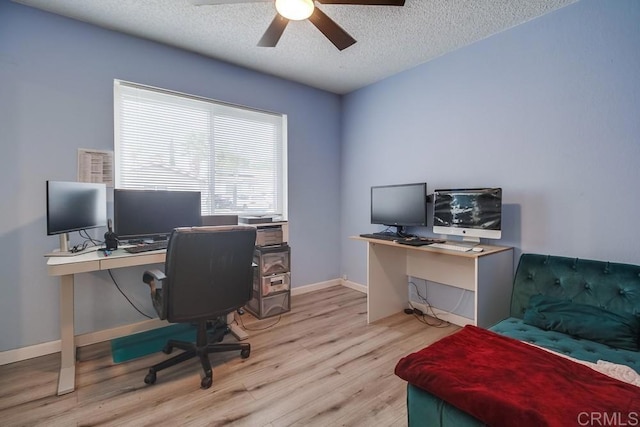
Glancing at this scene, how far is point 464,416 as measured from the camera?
109cm

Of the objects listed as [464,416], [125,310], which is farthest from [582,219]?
[125,310]

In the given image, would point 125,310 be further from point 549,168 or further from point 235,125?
point 549,168

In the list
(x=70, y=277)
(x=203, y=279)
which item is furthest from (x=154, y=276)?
(x=70, y=277)

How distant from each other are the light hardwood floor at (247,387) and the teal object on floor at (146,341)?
7cm

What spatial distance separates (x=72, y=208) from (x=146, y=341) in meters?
1.22

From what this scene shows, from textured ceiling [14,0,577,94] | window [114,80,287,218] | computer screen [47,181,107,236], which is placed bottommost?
computer screen [47,181,107,236]

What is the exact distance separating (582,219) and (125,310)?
3.75 metres

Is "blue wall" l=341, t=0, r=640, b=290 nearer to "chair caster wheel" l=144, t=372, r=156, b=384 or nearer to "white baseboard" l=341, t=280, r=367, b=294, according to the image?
"white baseboard" l=341, t=280, r=367, b=294

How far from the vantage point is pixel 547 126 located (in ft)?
7.20

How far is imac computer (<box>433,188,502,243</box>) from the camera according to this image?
229 cm

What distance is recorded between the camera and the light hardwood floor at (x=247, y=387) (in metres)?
1.57

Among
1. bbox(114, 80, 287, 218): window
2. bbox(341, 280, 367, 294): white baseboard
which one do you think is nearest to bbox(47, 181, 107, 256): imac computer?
bbox(114, 80, 287, 218): window

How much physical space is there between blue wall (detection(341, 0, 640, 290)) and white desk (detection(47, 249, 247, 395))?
2.76 m

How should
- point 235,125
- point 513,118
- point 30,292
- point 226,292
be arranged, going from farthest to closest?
1. point 235,125
2. point 513,118
3. point 30,292
4. point 226,292
